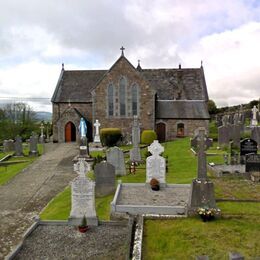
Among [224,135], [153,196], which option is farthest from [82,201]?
[224,135]

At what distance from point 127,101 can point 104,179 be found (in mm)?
21537

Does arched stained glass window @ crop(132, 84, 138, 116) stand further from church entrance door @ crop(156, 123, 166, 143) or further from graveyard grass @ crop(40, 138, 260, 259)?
graveyard grass @ crop(40, 138, 260, 259)

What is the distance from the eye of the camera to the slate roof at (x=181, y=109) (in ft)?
116

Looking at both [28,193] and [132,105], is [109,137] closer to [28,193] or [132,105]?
[132,105]

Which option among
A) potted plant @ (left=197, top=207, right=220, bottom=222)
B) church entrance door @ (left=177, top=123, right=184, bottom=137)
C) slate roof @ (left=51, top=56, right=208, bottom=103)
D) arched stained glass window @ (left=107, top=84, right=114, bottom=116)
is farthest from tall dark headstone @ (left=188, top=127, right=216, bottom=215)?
slate roof @ (left=51, top=56, right=208, bottom=103)

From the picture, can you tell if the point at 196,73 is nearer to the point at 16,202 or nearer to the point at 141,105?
the point at 141,105

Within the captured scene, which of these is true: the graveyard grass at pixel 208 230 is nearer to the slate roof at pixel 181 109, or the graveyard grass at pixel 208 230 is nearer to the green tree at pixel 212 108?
the slate roof at pixel 181 109

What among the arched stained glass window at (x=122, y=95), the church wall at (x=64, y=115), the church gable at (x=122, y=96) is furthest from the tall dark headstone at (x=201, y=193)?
the church wall at (x=64, y=115)

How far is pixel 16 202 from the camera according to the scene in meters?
15.0

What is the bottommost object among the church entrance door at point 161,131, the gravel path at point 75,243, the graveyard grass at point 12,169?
the gravel path at point 75,243

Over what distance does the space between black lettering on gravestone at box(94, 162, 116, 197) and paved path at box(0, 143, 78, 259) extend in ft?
8.47

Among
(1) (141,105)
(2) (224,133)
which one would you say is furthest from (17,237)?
(1) (141,105)

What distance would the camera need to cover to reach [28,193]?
16.5m

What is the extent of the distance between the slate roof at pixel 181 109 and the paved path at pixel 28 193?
43.5 feet
